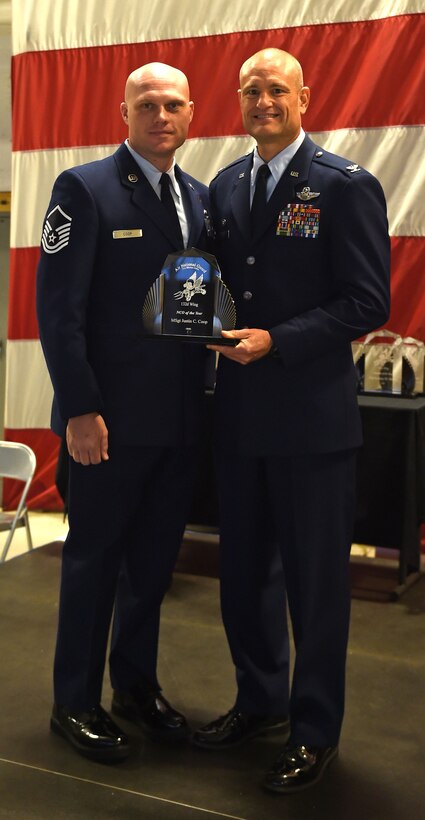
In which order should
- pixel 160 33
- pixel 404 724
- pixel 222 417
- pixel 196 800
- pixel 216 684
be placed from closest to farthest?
pixel 196 800, pixel 222 417, pixel 404 724, pixel 216 684, pixel 160 33

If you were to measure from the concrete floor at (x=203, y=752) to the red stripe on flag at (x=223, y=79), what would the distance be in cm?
257

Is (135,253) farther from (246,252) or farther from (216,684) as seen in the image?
(216,684)

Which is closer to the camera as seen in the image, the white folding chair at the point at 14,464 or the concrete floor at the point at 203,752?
the concrete floor at the point at 203,752

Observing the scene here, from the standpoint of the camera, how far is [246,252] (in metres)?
2.10

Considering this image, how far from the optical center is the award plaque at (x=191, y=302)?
2000 millimetres

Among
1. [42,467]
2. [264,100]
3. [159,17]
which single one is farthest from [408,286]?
[264,100]

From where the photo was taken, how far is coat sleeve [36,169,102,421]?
2.08 meters

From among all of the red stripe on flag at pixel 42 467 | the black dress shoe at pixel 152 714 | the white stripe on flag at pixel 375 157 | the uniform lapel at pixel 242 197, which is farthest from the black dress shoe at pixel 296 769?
the red stripe on flag at pixel 42 467

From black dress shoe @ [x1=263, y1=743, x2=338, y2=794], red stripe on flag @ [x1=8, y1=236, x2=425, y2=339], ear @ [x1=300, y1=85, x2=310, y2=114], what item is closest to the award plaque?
ear @ [x1=300, y1=85, x2=310, y2=114]

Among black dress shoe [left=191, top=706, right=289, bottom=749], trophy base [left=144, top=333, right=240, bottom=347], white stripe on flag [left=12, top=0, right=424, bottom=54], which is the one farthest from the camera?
white stripe on flag [left=12, top=0, right=424, bottom=54]

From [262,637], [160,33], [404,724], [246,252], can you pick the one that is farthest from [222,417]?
[160,33]

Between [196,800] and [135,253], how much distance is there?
1.18m

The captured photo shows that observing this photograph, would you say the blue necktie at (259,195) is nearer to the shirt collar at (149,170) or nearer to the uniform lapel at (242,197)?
the uniform lapel at (242,197)

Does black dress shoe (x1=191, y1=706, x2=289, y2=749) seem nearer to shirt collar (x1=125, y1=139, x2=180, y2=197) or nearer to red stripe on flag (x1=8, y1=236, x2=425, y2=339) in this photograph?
shirt collar (x1=125, y1=139, x2=180, y2=197)
